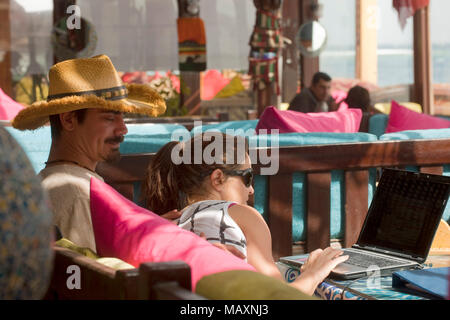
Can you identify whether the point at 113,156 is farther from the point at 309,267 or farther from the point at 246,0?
the point at 246,0

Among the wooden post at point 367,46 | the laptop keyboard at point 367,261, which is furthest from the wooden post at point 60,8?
the wooden post at point 367,46

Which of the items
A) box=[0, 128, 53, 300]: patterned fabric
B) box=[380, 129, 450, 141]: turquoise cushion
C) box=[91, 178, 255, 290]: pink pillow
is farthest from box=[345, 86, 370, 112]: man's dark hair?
box=[0, 128, 53, 300]: patterned fabric

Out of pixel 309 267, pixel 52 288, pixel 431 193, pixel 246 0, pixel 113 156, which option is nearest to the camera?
pixel 52 288

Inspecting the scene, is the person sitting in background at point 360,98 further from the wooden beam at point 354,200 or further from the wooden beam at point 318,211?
the wooden beam at point 318,211

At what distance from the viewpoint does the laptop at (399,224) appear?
1.98 meters

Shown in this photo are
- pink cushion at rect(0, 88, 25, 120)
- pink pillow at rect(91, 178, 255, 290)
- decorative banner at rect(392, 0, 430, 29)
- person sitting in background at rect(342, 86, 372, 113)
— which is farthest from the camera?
decorative banner at rect(392, 0, 430, 29)

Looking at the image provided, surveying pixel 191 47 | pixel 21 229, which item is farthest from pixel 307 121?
pixel 21 229

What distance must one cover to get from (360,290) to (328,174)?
5.33ft

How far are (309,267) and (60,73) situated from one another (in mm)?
1100

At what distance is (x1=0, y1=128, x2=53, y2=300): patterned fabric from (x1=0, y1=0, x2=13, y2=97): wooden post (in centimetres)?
725

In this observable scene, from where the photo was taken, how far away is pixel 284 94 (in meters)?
10.1

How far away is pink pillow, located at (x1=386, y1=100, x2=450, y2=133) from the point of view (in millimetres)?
5477

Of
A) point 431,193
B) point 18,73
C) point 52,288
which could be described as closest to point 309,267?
point 431,193

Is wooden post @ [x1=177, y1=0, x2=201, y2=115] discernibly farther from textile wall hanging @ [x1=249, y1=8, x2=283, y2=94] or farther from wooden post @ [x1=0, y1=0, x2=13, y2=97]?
textile wall hanging @ [x1=249, y1=8, x2=283, y2=94]
